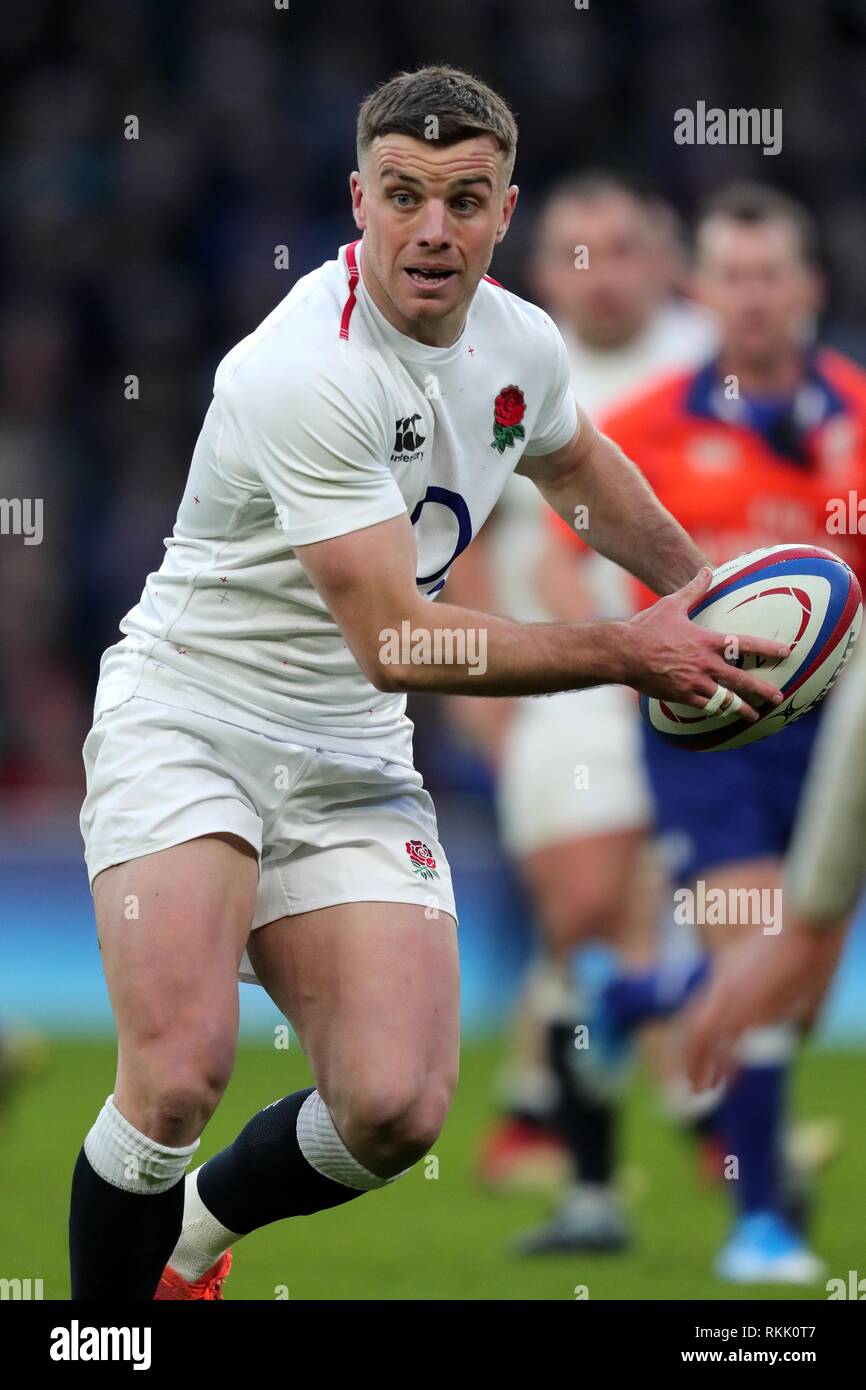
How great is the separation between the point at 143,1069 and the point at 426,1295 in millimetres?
1560

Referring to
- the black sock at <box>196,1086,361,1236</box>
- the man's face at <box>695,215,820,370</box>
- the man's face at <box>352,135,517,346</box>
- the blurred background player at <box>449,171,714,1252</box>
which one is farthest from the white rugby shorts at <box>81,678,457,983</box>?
the man's face at <box>695,215,820,370</box>

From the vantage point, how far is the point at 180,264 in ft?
39.3

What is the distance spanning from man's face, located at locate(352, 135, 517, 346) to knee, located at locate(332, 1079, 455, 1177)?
1299 mm

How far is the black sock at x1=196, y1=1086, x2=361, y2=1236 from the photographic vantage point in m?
3.81

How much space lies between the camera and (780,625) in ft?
11.8

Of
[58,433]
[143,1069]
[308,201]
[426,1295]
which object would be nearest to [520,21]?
[308,201]

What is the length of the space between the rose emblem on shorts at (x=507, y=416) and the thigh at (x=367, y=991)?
84cm

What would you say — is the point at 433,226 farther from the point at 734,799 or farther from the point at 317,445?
the point at 734,799

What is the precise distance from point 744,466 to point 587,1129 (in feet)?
5.89

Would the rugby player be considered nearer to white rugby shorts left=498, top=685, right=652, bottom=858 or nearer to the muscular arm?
the muscular arm

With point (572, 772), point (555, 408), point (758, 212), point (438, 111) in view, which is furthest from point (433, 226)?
point (572, 772)

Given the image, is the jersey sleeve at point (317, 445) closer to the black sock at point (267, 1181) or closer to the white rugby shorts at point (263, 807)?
A: the white rugby shorts at point (263, 807)

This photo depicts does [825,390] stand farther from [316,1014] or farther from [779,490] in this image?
[316,1014]

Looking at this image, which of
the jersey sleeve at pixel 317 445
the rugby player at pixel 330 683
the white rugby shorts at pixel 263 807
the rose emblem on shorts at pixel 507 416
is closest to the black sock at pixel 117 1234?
the rugby player at pixel 330 683
